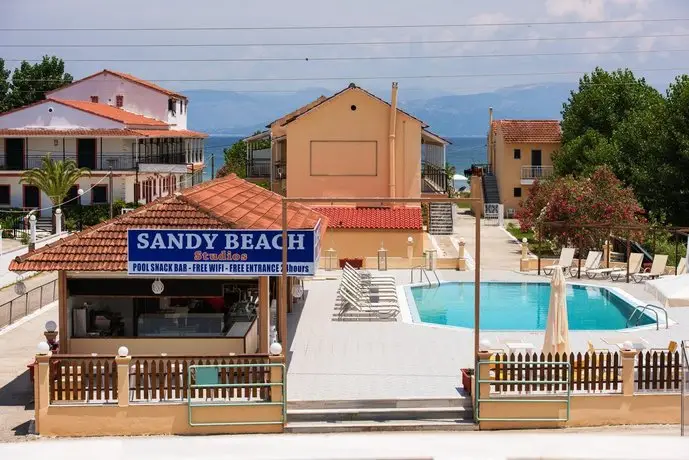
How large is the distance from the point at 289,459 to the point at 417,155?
36671 mm

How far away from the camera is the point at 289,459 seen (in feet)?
12.5

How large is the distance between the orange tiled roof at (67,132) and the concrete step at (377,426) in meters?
40.9

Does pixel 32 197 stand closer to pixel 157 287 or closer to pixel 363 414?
pixel 157 287

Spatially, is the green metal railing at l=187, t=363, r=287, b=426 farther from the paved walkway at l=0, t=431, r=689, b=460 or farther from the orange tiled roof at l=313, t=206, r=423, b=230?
the orange tiled roof at l=313, t=206, r=423, b=230

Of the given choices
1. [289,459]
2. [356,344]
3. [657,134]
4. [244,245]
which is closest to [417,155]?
[657,134]

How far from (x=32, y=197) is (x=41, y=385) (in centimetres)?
3998

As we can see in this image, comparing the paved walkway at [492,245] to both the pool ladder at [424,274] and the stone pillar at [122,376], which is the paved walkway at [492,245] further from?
the stone pillar at [122,376]

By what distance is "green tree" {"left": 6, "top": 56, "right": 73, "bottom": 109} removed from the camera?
3248 inches

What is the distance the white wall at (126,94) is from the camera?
7050 centimetres

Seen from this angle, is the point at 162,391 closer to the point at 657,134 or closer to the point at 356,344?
the point at 356,344

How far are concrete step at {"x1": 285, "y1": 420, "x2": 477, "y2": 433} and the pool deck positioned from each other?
0.58m

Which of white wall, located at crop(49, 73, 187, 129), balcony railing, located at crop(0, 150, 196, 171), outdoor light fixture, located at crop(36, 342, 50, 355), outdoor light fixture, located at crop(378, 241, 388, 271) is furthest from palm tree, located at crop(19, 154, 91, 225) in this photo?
outdoor light fixture, located at crop(36, 342, 50, 355)

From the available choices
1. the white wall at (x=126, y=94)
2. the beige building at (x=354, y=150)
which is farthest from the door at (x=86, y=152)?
the beige building at (x=354, y=150)

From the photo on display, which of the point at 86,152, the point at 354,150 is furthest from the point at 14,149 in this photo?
the point at 354,150
